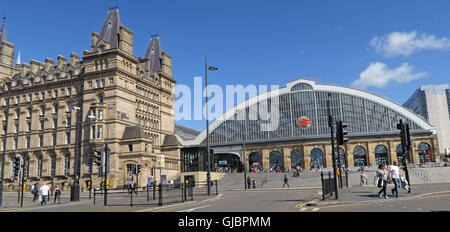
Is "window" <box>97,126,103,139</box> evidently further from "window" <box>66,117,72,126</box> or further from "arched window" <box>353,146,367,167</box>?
"arched window" <box>353,146,367,167</box>

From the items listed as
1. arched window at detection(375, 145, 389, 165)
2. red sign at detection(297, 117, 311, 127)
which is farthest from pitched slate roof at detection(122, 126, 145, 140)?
arched window at detection(375, 145, 389, 165)

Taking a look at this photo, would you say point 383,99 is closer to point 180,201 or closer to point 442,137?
point 180,201

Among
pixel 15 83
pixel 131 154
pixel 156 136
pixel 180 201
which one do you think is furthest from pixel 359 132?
pixel 15 83

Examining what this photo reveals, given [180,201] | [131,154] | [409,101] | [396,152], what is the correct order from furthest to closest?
[409,101], [396,152], [131,154], [180,201]

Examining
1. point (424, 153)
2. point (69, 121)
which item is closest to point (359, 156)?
point (424, 153)

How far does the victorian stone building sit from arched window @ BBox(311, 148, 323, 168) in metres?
29.5

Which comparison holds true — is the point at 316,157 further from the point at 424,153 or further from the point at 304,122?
the point at 424,153

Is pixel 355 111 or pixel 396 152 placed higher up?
pixel 355 111

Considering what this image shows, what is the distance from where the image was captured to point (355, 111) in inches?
3113

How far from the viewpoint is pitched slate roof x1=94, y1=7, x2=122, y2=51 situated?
60469 mm

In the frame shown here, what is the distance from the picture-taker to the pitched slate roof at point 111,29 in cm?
6047

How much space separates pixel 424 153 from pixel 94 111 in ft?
215

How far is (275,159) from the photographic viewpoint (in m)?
78.8
